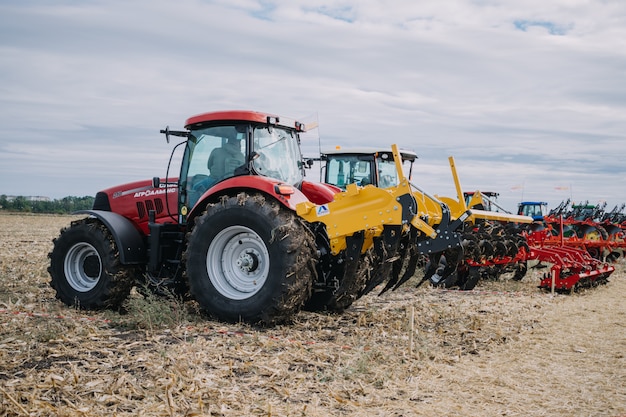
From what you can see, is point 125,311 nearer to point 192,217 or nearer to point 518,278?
point 192,217

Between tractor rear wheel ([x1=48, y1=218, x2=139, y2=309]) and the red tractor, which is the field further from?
the red tractor

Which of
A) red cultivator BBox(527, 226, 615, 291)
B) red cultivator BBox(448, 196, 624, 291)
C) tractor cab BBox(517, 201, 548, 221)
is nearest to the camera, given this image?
red cultivator BBox(448, 196, 624, 291)

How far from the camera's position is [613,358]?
638 centimetres

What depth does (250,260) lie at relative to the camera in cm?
705

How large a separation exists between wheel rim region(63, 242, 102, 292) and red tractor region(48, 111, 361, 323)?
1cm

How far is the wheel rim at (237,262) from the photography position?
703 cm

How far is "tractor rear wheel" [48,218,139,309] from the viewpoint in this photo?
783 centimetres

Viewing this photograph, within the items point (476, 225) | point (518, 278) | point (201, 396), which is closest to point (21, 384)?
point (201, 396)

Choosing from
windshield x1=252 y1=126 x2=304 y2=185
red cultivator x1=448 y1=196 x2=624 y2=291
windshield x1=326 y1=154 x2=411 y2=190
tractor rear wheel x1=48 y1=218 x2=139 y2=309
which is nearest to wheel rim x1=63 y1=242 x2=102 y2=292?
tractor rear wheel x1=48 y1=218 x2=139 y2=309

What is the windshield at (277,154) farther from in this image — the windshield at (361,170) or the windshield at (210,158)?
the windshield at (361,170)

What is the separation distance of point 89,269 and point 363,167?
6.98m

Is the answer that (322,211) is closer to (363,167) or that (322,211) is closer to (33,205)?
(363,167)

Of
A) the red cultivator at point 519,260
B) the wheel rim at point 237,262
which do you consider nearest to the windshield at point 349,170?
the red cultivator at point 519,260

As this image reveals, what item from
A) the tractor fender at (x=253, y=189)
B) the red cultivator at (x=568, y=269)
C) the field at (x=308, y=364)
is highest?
the tractor fender at (x=253, y=189)
